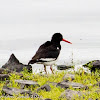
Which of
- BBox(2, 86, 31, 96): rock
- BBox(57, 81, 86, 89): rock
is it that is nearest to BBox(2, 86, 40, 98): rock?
BBox(2, 86, 31, 96): rock

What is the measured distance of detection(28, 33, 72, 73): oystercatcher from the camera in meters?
12.1

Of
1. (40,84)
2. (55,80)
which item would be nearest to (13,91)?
(40,84)

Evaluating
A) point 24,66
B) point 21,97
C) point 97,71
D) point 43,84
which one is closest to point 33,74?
point 24,66

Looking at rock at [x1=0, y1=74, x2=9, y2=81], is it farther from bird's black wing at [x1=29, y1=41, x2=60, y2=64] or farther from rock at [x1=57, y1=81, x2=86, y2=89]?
rock at [x1=57, y1=81, x2=86, y2=89]

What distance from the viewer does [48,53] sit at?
12297 millimetres

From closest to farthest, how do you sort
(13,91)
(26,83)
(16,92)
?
(16,92)
(13,91)
(26,83)

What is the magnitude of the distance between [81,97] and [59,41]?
15.4ft

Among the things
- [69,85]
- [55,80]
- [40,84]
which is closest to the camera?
[69,85]

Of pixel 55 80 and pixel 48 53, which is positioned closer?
pixel 55 80

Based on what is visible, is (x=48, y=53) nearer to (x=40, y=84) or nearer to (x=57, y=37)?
(x=57, y=37)

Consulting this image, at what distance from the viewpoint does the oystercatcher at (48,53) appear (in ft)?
39.6

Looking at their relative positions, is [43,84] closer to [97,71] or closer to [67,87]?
[67,87]

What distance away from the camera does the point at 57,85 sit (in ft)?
34.4

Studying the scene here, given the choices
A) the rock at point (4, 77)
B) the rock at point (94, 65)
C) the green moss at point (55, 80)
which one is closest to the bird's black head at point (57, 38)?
the green moss at point (55, 80)
